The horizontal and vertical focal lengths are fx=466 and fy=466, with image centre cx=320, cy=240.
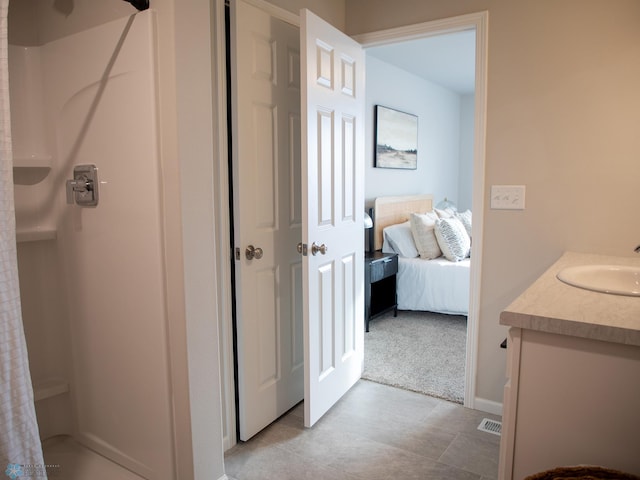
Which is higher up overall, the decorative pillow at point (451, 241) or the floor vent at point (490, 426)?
the decorative pillow at point (451, 241)

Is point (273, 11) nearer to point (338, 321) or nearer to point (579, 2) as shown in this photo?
point (579, 2)

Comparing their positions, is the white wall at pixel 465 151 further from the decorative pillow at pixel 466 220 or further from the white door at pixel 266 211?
the white door at pixel 266 211

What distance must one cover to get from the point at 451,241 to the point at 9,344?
11.8 feet

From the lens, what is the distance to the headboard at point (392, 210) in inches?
174

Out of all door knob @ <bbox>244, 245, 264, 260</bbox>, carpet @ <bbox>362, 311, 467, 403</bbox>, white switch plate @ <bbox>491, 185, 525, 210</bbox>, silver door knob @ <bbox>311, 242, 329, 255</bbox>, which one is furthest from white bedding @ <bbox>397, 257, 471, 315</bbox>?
door knob @ <bbox>244, 245, 264, 260</bbox>

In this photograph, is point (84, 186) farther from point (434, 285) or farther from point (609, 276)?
point (434, 285)

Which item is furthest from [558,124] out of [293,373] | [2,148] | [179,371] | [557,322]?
[2,148]

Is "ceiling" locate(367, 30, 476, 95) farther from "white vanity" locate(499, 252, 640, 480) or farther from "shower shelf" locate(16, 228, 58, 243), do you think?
"white vanity" locate(499, 252, 640, 480)

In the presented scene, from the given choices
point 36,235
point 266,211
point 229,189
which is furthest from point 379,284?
point 36,235

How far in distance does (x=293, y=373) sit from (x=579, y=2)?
7.61 feet

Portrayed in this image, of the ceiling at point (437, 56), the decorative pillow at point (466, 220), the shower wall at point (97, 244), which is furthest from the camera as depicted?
the decorative pillow at point (466, 220)

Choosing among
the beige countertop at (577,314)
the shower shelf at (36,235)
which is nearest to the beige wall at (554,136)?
the beige countertop at (577,314)

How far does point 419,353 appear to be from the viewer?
339cm

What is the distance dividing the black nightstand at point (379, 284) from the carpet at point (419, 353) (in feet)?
0.35
